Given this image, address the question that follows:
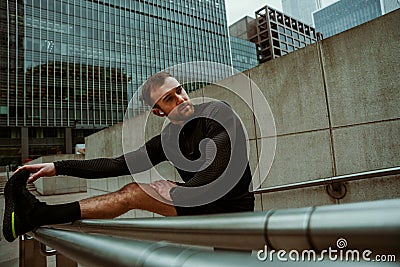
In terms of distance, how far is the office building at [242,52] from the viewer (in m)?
73.8

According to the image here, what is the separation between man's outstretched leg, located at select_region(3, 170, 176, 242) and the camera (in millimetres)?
1835

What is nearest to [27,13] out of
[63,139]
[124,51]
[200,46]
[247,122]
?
[124,51]

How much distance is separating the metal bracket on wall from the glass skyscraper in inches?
1747

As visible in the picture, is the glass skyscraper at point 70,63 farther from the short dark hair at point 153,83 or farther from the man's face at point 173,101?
the man's face at point 173,101

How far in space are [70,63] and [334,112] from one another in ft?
156

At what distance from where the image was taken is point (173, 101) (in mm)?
2807

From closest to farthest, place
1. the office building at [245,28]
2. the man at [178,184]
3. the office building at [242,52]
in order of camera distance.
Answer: the man at [178,184] → the office building at [242,52] → the office building at [245,28]

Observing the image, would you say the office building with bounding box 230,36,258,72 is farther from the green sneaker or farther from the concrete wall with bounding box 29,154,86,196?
the green sneaker

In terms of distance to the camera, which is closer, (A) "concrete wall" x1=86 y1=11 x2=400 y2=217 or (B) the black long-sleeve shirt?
(B) the black long-sleeve shirt

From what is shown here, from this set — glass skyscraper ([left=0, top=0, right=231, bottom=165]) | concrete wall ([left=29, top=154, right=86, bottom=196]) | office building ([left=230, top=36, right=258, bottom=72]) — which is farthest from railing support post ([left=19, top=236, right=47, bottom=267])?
office building ([left=230, top=36, right=258, bottom=72])

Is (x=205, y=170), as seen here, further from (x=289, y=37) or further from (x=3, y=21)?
(x=289, y=37)

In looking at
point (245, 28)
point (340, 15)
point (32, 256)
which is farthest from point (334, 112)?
point (245, 28)

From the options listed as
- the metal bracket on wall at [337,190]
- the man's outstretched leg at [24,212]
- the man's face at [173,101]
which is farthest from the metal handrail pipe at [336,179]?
the man's outstretched leg at [24,212]

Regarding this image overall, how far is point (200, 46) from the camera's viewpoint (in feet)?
205
